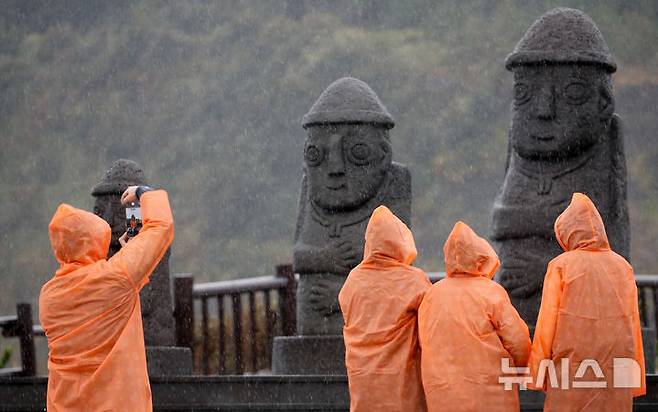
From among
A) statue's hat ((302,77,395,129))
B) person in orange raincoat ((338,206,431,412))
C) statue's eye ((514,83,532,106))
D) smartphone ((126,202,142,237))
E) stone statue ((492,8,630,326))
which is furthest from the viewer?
statue's hat ((302,77,395,129))

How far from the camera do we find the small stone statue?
934cm

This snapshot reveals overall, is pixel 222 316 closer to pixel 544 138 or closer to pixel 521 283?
pixel 521 283

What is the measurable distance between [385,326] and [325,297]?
2987 mm

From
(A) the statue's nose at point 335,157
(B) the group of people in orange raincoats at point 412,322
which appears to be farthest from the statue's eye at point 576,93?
(B) the group of people in orange raincoats at point 412,322

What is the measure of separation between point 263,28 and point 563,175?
17.6m

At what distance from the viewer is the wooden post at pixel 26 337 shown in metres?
10.4

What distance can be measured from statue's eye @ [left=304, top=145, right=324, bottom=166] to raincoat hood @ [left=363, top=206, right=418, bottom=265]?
291cm

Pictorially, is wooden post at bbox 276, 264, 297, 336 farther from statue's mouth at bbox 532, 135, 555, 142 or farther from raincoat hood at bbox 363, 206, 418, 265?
raincoat hood at bbox 363, 206, 418, 265

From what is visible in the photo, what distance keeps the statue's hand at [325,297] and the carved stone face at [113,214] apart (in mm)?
1574

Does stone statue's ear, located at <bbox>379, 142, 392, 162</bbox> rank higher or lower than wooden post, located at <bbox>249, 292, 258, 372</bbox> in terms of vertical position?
higher

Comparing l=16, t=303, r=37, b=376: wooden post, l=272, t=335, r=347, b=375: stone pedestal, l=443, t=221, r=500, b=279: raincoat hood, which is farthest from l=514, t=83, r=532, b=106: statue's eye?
l=16, t=303, r=37, b=376: wooden post

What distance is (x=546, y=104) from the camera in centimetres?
877

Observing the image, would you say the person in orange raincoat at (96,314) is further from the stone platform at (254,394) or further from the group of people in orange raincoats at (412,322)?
the stone platform at (254,394)

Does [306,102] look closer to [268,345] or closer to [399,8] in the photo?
[399,8]
